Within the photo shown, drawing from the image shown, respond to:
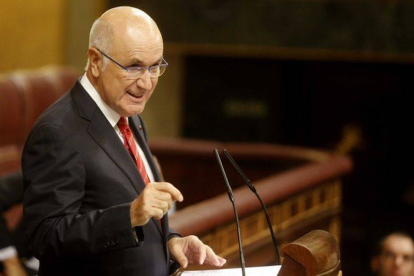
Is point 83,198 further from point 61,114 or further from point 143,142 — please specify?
point 143,142

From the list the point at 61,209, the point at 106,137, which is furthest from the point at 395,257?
the point at 61,209

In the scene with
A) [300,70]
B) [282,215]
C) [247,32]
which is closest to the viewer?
[282,215]

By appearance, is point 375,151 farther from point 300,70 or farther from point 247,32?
point 247,32

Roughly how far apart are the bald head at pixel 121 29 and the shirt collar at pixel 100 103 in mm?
98

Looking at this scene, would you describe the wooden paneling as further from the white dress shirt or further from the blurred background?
the white dress shirt

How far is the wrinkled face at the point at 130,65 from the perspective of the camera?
1.68 m

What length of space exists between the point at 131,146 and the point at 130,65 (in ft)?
0.72

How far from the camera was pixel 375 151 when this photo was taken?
21.8 ft

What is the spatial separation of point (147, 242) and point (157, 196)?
27 centimetres

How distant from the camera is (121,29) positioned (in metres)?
1.68

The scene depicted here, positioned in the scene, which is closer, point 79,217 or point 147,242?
point 79,217

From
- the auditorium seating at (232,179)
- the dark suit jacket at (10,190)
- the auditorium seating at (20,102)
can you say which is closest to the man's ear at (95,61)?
the auditorium seating at (232,179)

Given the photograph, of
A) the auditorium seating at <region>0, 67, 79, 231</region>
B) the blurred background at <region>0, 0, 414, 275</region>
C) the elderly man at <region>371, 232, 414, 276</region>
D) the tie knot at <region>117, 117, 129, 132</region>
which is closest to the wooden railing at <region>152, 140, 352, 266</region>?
the elderly man at <region>371, 232, 414, 276</region>

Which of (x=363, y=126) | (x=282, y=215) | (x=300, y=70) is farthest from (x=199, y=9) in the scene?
(x=282, y=215)
